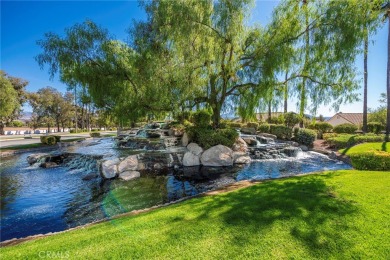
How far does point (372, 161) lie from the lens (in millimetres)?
7312

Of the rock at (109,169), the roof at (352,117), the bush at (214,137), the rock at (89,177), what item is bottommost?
the rock at (89,177)

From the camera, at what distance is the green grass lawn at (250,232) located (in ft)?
9.66

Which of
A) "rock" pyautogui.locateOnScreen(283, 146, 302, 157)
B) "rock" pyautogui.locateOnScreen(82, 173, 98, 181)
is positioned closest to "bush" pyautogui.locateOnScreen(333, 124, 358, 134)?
"rock" pyautogui.locateOnScreen(283, 146, 302, 157)

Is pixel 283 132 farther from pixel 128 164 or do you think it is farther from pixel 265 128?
pixel 128 164

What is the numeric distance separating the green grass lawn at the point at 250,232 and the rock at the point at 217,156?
6629 millimetres

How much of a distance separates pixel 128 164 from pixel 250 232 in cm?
802

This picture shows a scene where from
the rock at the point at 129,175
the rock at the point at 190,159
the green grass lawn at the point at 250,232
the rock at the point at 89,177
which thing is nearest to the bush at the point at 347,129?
the rock at the point at 190,159

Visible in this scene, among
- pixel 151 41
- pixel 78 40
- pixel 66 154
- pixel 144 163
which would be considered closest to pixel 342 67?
pixel 151 41

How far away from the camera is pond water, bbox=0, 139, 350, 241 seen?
567 centimetres

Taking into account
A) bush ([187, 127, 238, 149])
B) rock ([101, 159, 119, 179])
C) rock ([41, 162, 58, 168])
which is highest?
bush ([187, 127, 238, 149])

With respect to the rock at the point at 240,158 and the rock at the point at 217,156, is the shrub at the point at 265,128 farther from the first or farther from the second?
the rock at the point at 217,156

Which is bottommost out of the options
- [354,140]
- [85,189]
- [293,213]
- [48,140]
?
[85,189]
